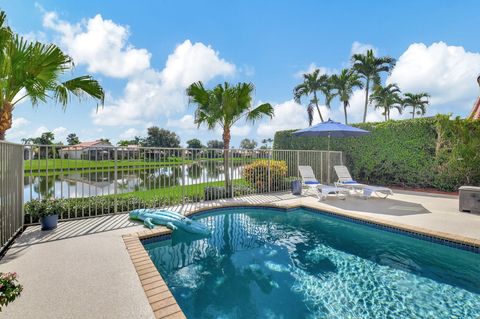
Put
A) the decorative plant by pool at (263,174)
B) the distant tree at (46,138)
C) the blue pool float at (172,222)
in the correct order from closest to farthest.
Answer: the blue pool float at (172,222)
the decorative plant by pool at (263,174)
the distant tree at (46,138)

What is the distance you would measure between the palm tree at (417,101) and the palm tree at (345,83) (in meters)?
14.1

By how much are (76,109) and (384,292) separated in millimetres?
6430

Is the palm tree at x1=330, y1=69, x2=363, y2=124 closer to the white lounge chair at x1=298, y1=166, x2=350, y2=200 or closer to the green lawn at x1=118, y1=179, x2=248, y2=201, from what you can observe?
the white lounge chair at x1=298, y1=166, x2=350, y2=200

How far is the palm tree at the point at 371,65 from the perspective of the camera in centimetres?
1958

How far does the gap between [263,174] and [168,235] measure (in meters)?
5.29

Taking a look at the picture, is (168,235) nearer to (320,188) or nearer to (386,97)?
(320,188)

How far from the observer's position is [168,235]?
4.95 metres

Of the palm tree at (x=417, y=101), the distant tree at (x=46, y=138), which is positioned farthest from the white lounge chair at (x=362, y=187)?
the distant tree at (x=46, y=138)

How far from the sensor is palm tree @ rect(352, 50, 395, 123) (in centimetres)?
1958

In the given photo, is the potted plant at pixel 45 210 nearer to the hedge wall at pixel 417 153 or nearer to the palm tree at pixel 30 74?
the palm tree at pixel 30 74

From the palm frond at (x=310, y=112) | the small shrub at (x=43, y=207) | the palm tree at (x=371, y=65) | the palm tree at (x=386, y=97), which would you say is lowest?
the small shrub at (x=43, y=207)

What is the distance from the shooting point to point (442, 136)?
906cm

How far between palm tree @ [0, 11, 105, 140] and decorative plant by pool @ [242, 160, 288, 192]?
5971 mm

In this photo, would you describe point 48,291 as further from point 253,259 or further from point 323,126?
point 323,126
